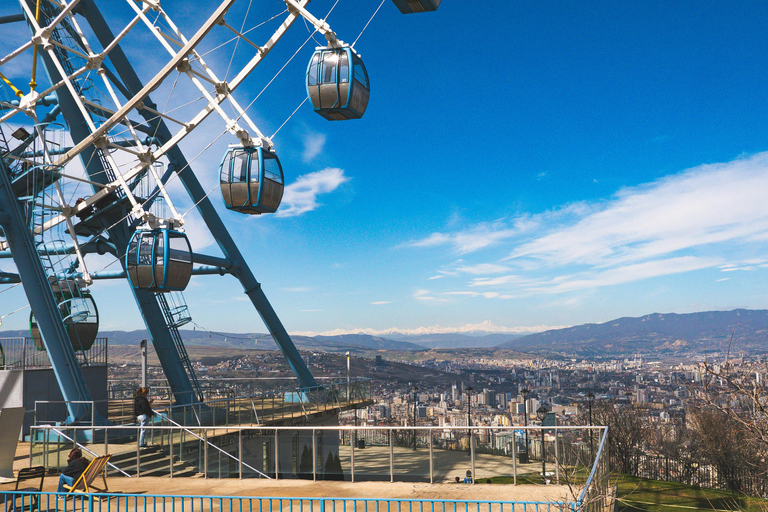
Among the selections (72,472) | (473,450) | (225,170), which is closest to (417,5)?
(225,170)

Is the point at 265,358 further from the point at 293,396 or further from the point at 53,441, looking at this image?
the point at 53,441

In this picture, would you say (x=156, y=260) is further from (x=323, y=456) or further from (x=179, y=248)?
(x=323, y=456)

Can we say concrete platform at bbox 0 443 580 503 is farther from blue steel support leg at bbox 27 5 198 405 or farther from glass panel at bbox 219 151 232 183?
blue steel support leg at bbox 27 5 198 405

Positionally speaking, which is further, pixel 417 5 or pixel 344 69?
pixel 344 69

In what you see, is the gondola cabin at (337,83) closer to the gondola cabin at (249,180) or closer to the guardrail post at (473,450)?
the gondola cabin at (249,180)

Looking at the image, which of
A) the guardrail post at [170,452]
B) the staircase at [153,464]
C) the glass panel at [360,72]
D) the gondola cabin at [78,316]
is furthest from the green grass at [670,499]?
the gondola cabin at [78,316]

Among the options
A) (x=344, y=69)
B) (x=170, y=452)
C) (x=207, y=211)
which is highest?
(x=344, y=69)
